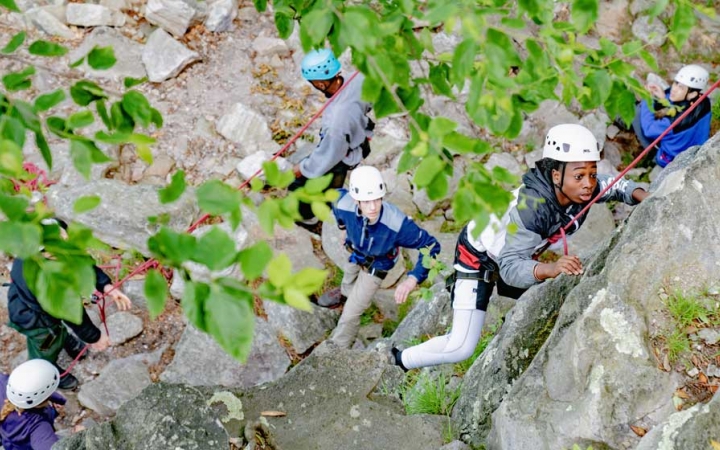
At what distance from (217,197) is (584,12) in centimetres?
167

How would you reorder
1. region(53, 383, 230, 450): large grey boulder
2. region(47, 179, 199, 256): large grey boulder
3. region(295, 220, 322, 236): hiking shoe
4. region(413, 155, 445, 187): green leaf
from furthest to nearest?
region(295, 220, 322, 236): hiking shoe
region(47, 179, 199, 256): large grey boulder
region(53, 383, 230, 450): large grey boulder
region(413, 155, 445, 187): green leaf

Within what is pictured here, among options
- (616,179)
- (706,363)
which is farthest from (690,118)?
(706,363)

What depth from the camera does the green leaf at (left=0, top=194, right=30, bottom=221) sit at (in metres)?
2.20

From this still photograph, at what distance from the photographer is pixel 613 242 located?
5051 millimetres

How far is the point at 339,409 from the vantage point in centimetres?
520

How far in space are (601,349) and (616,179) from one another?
166cm

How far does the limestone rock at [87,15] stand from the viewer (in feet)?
34.5

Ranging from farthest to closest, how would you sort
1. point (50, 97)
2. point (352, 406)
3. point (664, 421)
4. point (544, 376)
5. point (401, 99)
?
point (352, 406) → point (544, 376) → point (664, 421) → point (401, 99) → point (50, 97)

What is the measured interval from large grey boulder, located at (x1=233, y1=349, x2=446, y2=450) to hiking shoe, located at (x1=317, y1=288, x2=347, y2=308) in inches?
100

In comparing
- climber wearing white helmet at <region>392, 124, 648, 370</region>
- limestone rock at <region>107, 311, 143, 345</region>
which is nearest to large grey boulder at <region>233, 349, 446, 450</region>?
climber wearing white helmet at <region>392, 124, 648, 370</region>

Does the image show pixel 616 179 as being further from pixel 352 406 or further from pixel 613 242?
pixel 352 406

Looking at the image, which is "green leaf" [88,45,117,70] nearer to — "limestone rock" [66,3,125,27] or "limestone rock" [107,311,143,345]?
"limestone rock" [107,311,143,345]

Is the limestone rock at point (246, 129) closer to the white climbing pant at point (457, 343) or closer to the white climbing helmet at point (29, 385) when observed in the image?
the white climbing helmet at point (29, 385)

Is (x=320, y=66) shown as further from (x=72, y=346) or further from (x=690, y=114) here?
(x=690, y=114)
